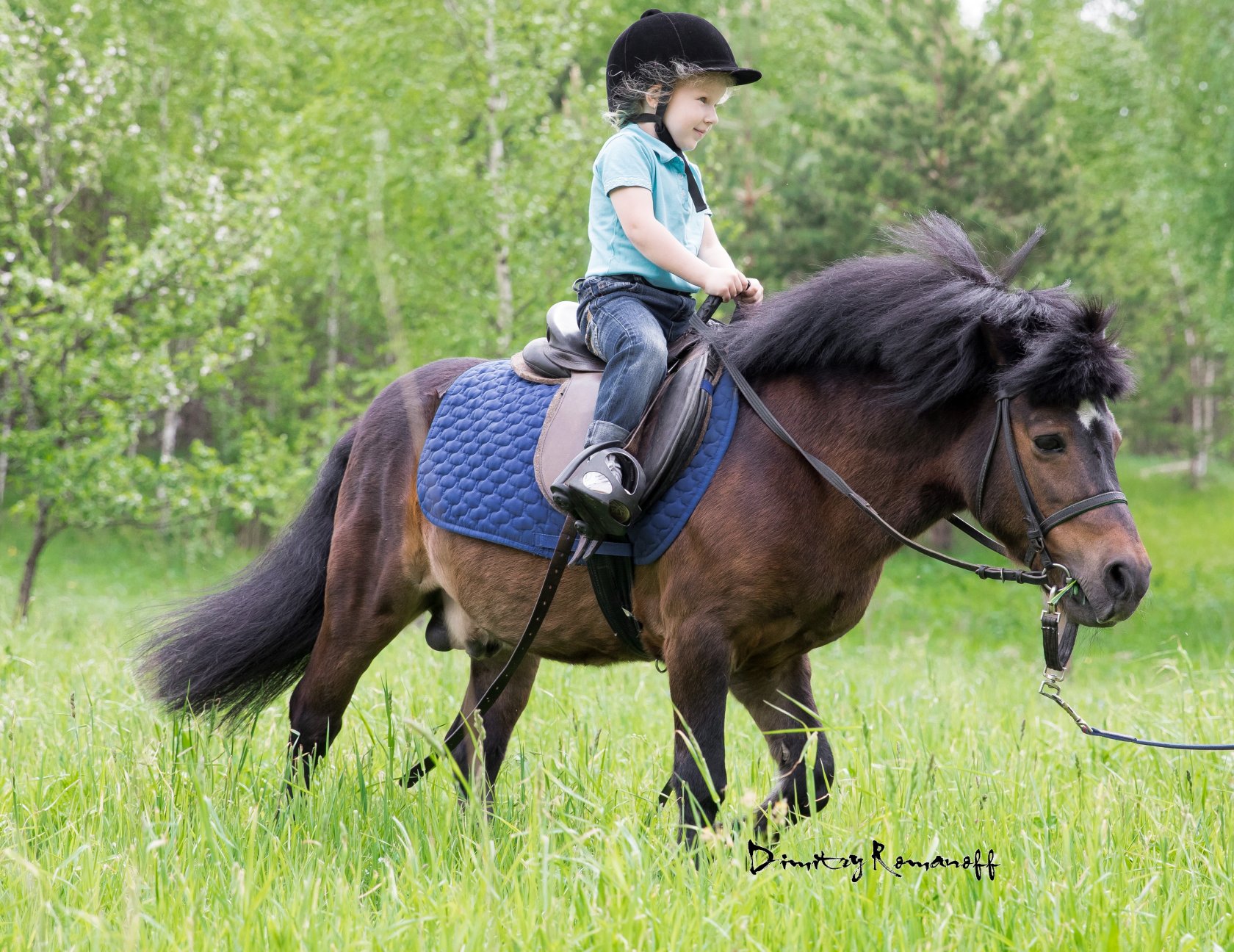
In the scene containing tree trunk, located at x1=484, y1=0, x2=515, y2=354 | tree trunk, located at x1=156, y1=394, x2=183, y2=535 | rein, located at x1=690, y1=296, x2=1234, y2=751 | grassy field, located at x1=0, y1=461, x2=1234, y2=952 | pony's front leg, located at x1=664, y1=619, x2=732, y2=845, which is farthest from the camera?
tree trunk, located at x1=156, y1=394, x2=183, y2=535

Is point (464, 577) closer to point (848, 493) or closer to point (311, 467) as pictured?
point (848, 493)

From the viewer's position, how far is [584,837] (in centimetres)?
273

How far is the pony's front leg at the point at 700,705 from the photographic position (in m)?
3.21

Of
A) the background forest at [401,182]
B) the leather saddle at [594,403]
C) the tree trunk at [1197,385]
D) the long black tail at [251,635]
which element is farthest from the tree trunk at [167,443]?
the tree trunk at [1197,385]

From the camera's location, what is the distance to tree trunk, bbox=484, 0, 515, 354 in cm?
1205

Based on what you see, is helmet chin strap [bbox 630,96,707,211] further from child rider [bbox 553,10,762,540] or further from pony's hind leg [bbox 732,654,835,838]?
pony's hind leg [bbox 732,654,835,838]

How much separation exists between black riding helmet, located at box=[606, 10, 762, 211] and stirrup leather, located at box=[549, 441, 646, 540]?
3.84ft

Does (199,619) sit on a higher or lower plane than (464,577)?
lower

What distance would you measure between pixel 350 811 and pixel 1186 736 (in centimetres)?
349

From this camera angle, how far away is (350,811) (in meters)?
3.62

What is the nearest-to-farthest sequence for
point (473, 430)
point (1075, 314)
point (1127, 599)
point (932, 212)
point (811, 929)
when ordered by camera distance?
point (811, 929) → point (1127, 599) → point (1075, 314) → point (932, 212) → point (473, 430)

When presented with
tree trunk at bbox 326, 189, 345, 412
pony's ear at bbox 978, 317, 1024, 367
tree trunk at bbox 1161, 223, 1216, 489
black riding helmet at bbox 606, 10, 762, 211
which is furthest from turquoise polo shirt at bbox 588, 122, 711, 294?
tree trunk at bbox 1161, 223, 1216, 489

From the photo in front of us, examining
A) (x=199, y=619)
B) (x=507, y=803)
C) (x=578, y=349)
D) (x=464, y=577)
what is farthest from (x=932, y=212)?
(x=199, y=619)

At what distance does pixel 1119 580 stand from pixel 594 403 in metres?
1.67
